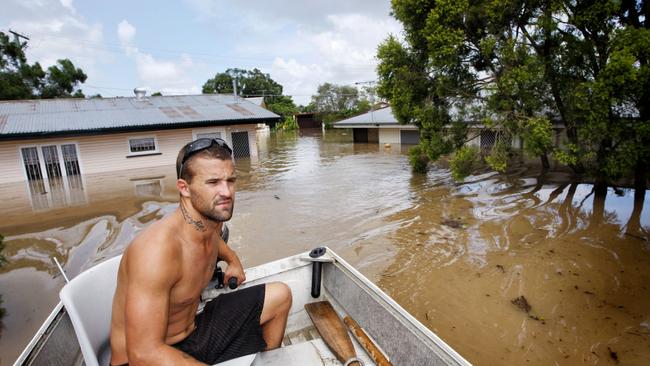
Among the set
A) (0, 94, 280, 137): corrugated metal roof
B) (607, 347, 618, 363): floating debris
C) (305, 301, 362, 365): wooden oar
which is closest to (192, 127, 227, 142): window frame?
(0, 94, 280, 137): corrugated metal roof

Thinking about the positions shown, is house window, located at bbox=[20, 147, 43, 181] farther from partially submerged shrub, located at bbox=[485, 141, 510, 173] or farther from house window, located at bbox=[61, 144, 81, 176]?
partially submerged shrub, located at bbox=[485, 141, 510, 173]

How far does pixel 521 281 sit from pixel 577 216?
350cm

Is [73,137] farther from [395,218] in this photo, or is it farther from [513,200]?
[513,200]

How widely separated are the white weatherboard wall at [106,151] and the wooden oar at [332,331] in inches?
609

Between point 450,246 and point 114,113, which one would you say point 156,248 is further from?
Answer: point 114,113

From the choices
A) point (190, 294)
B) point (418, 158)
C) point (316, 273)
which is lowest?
point (316, 273)

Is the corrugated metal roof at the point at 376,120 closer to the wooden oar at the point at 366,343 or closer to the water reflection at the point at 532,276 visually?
the water reflection at the point at 532,276

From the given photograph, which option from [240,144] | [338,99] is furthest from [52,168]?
[338,99]

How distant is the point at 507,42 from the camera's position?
7.45m

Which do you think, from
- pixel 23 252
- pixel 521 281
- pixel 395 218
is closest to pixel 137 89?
pixel 23 252

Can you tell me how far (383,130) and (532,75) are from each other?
15.6 meters

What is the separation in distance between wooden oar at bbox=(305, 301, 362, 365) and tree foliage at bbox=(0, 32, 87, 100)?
31035 millimetres

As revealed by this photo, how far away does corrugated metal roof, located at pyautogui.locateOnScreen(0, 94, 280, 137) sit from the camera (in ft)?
46.8

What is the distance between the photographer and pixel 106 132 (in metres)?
14.6
